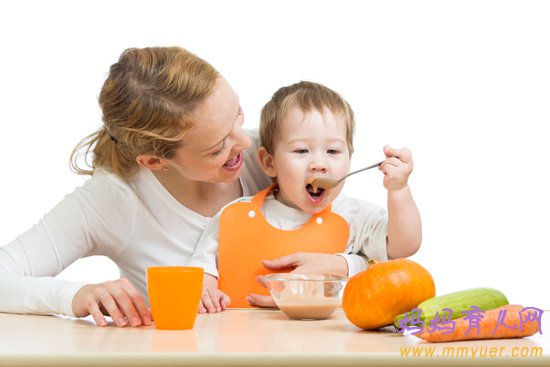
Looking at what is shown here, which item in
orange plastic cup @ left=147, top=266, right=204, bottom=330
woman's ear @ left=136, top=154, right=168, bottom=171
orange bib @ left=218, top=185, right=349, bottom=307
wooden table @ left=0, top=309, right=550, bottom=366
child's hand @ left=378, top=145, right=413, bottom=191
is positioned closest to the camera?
wooden table @ left=0, top=309, right=550, bottom=366

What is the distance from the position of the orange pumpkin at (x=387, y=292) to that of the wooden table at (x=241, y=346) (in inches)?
1.1

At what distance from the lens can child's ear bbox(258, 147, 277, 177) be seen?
6.45ft

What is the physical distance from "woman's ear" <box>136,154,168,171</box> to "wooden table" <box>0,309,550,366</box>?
1.97ft

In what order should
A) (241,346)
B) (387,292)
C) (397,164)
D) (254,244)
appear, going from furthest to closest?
(254,244) → (397,164) → (387,292) → (241,346)

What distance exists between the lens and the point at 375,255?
Answer: 1.87 metres

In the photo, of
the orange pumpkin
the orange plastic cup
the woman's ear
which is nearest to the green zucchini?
the orange pumpkin

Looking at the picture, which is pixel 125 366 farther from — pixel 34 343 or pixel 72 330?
pixel 72 330

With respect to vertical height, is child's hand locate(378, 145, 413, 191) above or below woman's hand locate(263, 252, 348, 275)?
above

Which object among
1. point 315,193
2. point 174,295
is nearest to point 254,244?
point 315,193

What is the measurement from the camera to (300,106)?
189 cm

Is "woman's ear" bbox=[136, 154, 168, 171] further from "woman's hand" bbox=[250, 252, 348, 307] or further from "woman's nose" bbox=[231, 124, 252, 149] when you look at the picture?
"woman's hand" bbox=[250, 252, 348, 307]

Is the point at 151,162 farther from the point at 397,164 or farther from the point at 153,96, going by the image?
the point at 397,164

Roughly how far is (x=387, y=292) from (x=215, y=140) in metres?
0.72

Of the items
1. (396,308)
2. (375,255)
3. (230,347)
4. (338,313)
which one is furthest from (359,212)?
(230,347)
